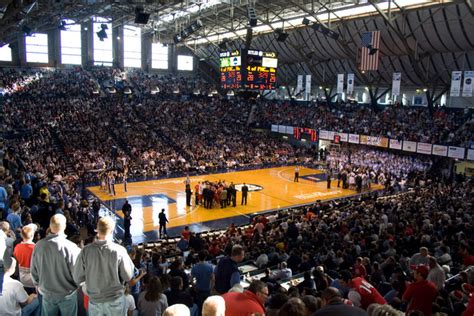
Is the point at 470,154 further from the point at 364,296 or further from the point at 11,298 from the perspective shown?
the point at 11,298

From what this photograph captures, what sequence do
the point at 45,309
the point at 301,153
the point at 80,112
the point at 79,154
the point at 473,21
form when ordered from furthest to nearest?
1. the point at 301,153
2. the point at 80,112
3. the point at 79,154
4. the point at 473,21
5. the point at 45,309

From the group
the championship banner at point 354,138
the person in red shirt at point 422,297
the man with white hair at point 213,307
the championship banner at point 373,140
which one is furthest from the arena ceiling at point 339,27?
the man with white hair at point 213,307

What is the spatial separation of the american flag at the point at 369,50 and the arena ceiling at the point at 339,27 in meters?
1.23

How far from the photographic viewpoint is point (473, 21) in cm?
2453

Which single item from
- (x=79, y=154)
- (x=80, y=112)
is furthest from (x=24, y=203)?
(x=80, y=112)

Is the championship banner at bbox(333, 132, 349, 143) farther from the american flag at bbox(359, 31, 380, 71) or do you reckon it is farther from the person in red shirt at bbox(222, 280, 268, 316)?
the person in red shirt at bbox(222, 280, 268, 316)

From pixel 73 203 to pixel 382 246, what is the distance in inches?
488

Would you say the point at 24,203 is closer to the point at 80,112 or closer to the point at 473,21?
the point at 473,21

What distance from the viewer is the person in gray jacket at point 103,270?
3.81 metres

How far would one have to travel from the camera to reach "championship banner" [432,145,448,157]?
28.8 m

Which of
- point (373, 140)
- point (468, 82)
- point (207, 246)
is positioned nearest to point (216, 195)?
point (207, 246)

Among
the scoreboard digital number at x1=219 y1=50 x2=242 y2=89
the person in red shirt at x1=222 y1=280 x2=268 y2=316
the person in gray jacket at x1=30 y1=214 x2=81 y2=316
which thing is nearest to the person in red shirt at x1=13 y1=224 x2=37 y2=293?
the person in gray jacket at x1=30 y1=214 x2=81 y2=316

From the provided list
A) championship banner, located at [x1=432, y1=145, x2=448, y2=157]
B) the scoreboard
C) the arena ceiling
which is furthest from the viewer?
championship banner, located at [x1=432, y1=145, x2=448, y2=157]

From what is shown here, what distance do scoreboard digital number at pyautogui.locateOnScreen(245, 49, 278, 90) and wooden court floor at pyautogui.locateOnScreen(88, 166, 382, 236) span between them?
6.91 metres
